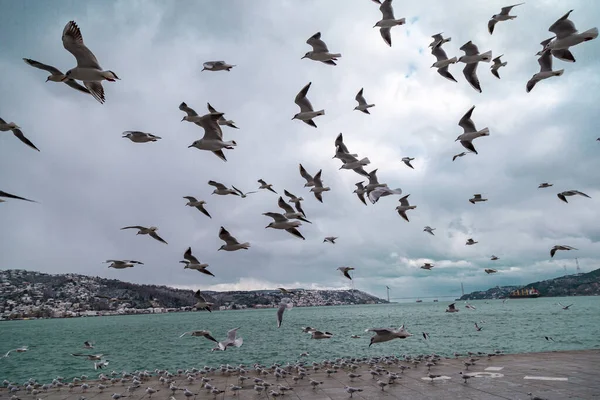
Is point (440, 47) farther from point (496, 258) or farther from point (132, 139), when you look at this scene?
point (496, 258)

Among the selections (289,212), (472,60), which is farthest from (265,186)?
(472,60)

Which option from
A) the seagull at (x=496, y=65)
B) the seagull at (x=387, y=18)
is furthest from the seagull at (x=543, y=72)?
the seagull at (x=387, y=18)

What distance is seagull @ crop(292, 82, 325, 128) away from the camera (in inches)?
448

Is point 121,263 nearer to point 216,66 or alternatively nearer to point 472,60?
point 216,66

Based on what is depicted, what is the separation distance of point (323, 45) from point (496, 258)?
1215 cm

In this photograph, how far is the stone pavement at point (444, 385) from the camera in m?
12.5

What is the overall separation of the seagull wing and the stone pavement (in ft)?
35.0

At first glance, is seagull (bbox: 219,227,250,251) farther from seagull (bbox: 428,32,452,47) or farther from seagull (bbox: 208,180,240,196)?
seagull (bbox: 428,32,452,47)

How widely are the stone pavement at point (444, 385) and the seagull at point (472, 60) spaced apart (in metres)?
8.65

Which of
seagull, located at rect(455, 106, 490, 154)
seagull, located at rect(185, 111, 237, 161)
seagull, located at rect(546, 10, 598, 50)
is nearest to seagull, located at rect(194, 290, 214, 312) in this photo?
seagull, located at rect(185, 111, 237, 161)

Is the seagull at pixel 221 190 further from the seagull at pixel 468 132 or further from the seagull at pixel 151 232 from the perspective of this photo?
the seagull at pixel 468 132

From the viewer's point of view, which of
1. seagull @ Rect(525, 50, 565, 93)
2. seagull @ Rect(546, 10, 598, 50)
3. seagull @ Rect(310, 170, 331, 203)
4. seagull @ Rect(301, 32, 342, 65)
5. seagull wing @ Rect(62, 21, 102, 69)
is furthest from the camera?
seagull @ Rect(310, 170, 331, 203)

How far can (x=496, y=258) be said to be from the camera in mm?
17734

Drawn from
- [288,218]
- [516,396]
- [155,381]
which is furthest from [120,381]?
[516,396]
